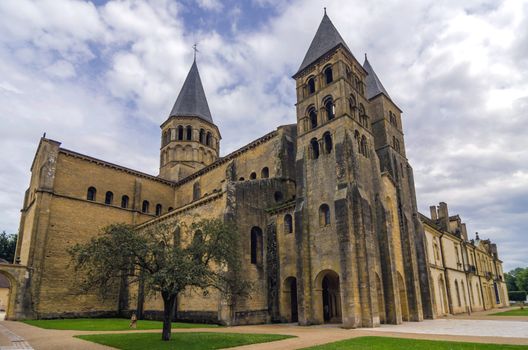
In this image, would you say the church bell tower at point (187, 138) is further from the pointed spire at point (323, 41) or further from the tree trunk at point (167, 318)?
the tree trunk at point (167, 318)

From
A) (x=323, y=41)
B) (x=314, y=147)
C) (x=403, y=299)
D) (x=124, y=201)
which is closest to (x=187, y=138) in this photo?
(x=124, y=201)

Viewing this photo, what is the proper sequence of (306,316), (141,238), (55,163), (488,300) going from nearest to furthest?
(141,238)
(306,316)
(55,163)
(488,300)

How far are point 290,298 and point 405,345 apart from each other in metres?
13.9

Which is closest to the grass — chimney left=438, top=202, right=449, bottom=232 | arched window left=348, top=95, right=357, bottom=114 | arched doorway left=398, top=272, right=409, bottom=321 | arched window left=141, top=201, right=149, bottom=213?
arched doorway left=398, top=272, right=409, bottom=321

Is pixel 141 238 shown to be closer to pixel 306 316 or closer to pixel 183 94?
pixel 306 316

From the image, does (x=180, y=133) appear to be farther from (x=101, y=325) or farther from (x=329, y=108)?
(x=101, y=325)

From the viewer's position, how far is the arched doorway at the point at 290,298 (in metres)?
26.2

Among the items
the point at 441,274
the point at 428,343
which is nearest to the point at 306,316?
the point at 428,343

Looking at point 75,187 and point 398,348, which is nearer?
point 398,348

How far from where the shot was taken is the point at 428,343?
Result: 533 inches

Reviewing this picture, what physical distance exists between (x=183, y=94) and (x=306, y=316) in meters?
37.7

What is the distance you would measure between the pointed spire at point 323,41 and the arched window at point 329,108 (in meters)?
4.30

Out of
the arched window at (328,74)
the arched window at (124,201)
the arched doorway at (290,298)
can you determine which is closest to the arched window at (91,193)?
the arched window at (124,201)

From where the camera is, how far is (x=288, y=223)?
2767 cm
